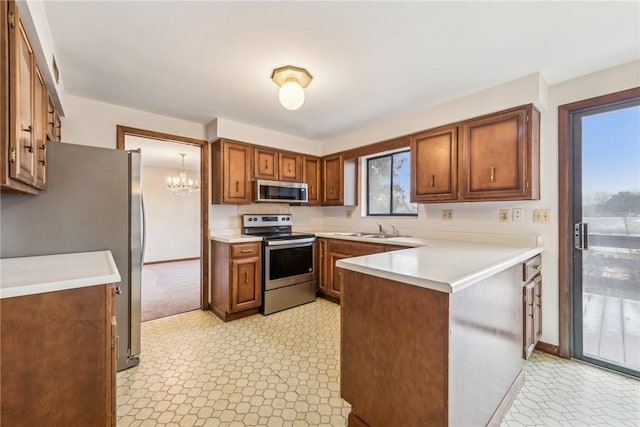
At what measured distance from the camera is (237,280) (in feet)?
9.97

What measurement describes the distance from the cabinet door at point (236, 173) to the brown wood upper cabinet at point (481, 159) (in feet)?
6.52

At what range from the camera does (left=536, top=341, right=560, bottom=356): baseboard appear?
2296 mm

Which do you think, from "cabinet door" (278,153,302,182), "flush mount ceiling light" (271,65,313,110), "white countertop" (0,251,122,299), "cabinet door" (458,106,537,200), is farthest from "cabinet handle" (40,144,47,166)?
"cabinet door" (458,106,537,200)

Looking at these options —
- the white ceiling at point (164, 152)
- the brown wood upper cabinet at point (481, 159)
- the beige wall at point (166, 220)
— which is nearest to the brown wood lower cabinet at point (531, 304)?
the brown wood upper cabinet at point (481, 159)

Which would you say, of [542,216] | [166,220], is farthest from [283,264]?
[166,220]

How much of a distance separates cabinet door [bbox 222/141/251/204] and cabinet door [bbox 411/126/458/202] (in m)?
1.98

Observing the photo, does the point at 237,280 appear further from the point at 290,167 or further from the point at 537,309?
the point at 537,309

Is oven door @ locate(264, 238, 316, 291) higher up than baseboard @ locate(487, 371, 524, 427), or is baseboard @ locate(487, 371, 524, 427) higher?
oven door @ locate(264, 238, 316, 291)

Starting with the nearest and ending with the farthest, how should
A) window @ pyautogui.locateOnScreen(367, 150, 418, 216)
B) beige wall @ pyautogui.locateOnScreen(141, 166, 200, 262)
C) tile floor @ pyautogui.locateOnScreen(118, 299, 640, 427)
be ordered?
tile floor @ pyautogui.locateOnScreen(118, 299, 640, 427) < window @ pyautogui.locateOnScreen(367, 150, 418, 216) < beige wall @ pyautogui.locateOnScreen(141, 166, 200, 262)

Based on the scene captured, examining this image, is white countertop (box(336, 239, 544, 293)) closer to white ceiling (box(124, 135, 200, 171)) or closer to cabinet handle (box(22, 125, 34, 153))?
cabinet handle (box(22, 125, 34, 153))

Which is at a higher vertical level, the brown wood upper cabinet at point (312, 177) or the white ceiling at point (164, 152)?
the white ceiling at point (164, 152)

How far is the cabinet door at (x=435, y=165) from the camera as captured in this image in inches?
104

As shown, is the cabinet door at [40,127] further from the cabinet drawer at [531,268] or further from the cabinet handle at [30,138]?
the cabinet drawer at [531,268]

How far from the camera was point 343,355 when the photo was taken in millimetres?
1540
